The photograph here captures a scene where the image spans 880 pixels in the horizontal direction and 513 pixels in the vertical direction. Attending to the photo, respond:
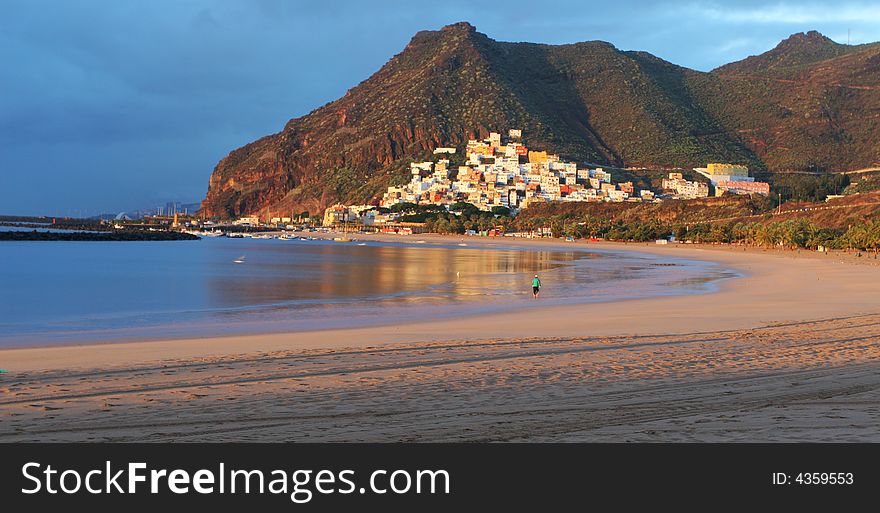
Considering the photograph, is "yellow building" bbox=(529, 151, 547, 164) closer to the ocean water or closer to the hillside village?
the hillside village

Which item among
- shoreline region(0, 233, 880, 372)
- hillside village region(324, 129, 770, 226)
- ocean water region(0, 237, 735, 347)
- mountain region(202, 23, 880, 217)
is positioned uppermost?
mountain region(202, 23, 880, 217)

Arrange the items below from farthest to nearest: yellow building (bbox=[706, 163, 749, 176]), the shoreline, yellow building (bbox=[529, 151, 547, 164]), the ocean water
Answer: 1. yellow building (bbox=[529, 151, 547, 164])
2. yellow building (bbox=[706, 163, 749, 176])
3. the ocean water
4. the shoreline

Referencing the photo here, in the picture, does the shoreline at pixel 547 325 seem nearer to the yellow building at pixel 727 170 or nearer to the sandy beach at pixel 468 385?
the sandy beach at pixel 468 385

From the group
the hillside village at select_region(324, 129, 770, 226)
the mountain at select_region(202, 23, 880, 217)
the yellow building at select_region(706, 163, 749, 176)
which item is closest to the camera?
the hillside village at select_region(324, 129, 770, 226)

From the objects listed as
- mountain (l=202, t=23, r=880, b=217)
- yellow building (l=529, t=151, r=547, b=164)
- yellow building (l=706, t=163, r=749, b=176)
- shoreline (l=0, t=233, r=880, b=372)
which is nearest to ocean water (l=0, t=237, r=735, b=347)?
shoreline (l=0, t=233, r=880, b=372)

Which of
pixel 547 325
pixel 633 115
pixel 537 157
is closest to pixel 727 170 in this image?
pixel 633 115

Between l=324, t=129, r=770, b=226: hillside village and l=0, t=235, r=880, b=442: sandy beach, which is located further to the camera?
l=324, t=129, r=770, b=226: hillside village
